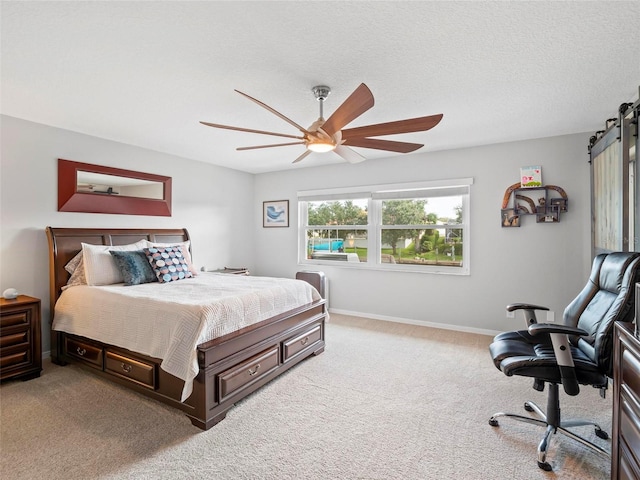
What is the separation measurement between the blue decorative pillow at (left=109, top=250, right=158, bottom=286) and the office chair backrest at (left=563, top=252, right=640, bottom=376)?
3.85 meters

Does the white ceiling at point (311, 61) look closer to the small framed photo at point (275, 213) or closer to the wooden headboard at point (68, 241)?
the wooden headboard at point (68, 241)

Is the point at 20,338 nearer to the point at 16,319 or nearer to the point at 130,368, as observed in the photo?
the point at 16,319

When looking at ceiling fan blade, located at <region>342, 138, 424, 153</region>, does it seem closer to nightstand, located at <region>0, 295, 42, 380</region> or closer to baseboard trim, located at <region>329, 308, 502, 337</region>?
baseboard trim, located at <region>329, 308, 502, 337</region>

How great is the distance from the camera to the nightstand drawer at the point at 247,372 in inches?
90.9

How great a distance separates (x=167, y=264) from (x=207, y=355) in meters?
1.80

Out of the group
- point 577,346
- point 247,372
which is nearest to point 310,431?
point 247,372

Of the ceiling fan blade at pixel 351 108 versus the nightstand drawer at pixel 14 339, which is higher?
the ceiling fan blade at pixel 351 108

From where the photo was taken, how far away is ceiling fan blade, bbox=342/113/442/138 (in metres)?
2.13

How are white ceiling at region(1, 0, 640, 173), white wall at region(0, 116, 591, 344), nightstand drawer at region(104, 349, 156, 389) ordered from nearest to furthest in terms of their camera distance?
white ceiling at region(1, 0, 640, 173), nightstand drawer at region(104, 349, 156, 389), white wall at region(0, 116, 591, 344)

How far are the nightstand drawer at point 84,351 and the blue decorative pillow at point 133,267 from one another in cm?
66

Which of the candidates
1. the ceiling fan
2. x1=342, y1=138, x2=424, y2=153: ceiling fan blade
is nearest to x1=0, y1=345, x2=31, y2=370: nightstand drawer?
the ceiling fan

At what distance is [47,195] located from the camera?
3396mm

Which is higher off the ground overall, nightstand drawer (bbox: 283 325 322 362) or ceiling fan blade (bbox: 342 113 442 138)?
ceiling fan blade (bbox: 342 113 442 138)

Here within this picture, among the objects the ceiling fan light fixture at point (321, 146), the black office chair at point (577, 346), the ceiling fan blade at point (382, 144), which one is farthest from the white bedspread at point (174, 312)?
the black office chair at point (577, 346)
